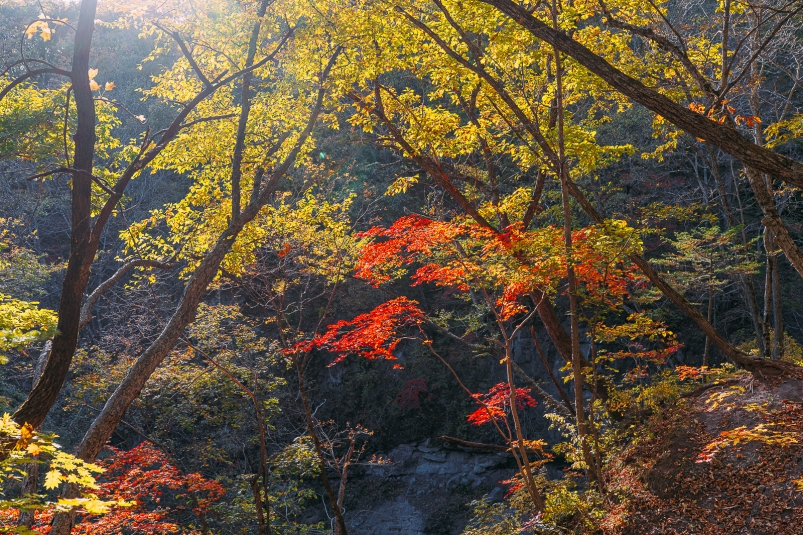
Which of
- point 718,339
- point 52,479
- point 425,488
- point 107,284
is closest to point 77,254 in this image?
point 107,284

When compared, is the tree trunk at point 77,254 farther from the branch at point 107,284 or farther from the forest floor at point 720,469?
the forest floor at point 720,469

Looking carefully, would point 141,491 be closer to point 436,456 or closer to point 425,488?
point 425,488

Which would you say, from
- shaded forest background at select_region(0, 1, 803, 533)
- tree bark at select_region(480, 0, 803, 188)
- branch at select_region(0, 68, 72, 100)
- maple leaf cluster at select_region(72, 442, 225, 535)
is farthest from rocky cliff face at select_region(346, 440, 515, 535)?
tree bark at select_region(480, 0, 803, 188)

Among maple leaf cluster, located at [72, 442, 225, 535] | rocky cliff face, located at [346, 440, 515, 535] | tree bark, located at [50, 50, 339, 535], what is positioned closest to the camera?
tree bark, located at [50, 50, 339, 535]

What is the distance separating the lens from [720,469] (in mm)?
5461

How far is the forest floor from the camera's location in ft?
15.7

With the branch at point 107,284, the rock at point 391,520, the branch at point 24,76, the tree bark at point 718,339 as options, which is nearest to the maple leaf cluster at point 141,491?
the branch at point 107,284

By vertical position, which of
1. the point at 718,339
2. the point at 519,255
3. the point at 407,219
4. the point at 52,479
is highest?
the point at 407,219

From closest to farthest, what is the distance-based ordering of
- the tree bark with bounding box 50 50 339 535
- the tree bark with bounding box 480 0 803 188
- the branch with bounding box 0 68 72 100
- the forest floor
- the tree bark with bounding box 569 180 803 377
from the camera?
1. the tree bark with bounding box 480 0 803 188
2. the branch with bounding box 0 68 72 100
3. the tree bark with bounding box 50 50 339 535
4. the forest floor
5. the tree bark with bounding box 569 180 803 377

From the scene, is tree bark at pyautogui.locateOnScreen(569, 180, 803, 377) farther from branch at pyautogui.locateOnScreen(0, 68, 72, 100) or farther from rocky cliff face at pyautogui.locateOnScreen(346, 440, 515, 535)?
rocky cliff face at pyautogui.locateOnScreen(346, 440, 515, 535)

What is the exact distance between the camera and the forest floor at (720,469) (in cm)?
479

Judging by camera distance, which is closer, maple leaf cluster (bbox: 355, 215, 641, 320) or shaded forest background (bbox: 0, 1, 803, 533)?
maple leaf cluster (bbox: 355, 215, 641, 320)

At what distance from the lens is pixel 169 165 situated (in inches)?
295

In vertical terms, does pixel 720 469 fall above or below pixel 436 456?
above
